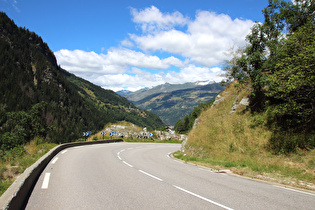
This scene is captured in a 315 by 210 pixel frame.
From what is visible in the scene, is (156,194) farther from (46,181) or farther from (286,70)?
(286,70)

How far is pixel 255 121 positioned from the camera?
47.1ft

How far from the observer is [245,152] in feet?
40.3

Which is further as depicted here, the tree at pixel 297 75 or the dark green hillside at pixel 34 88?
the dark green hillside at pixel 34 88

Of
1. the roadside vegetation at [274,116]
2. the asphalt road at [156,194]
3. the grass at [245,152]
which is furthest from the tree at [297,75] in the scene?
the asphalt road at [156,194]

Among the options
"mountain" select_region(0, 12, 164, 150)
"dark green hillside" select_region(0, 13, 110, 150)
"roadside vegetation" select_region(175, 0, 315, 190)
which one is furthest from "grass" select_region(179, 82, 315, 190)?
"dark green hillside" select_region(0, 13, 110, 150)

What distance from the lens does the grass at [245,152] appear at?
8674mm

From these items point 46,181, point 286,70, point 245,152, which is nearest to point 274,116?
point 245,152

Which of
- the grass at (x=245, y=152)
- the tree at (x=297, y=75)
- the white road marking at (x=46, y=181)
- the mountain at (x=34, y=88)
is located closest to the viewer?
the white road marking at (x=46, y=181)

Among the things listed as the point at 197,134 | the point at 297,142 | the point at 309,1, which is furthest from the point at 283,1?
the point at 197,134

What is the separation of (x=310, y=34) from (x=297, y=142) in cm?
558

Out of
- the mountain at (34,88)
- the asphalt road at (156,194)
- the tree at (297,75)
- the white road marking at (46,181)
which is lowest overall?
the asphalt road at (156,194)

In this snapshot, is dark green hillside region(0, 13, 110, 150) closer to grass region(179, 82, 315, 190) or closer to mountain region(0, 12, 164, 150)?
A: mountain region(0, 12, 164, 150)

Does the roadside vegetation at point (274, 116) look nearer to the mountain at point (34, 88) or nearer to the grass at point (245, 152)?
the grass at point (245, 152)

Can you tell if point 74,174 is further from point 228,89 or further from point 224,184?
point 228,89
